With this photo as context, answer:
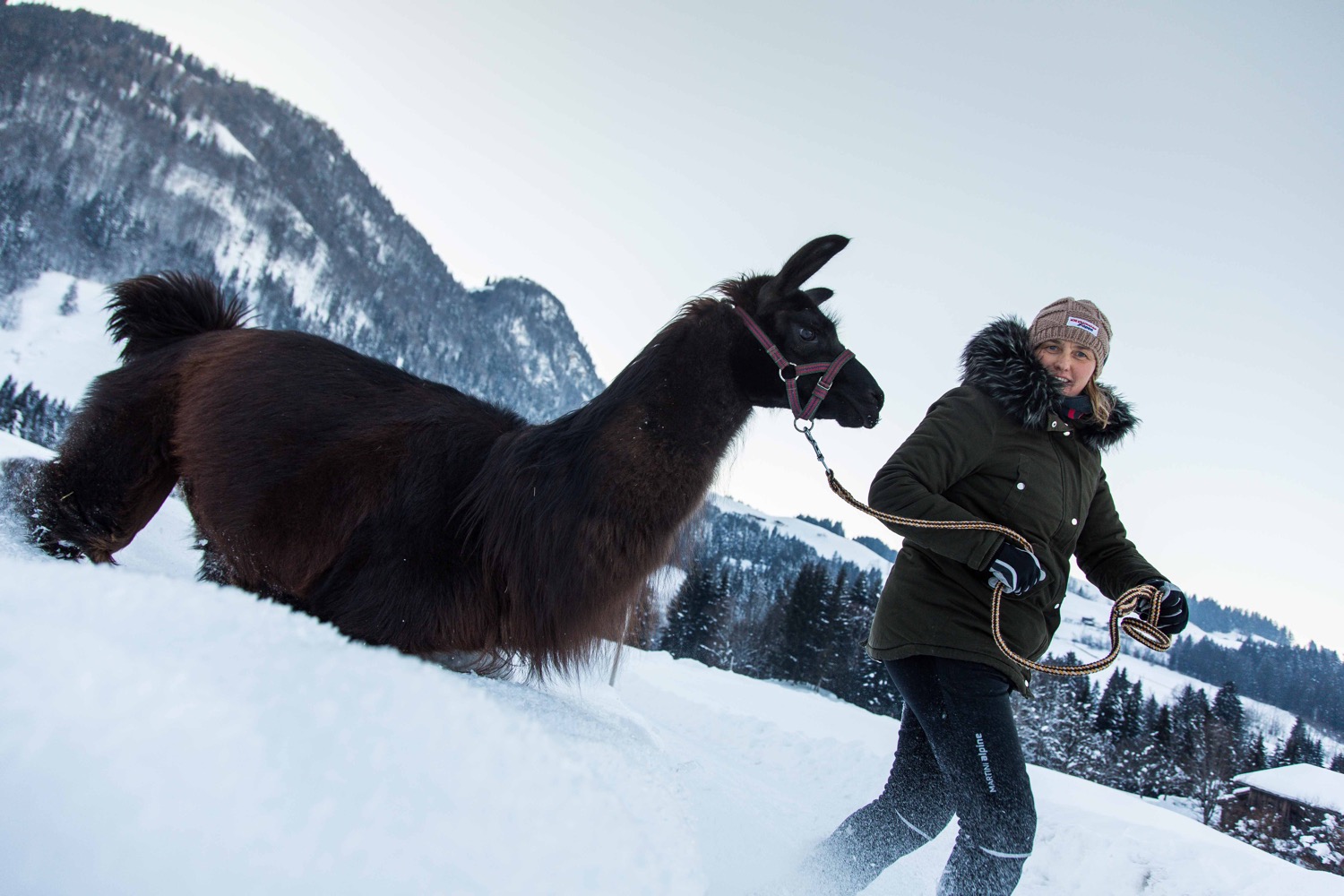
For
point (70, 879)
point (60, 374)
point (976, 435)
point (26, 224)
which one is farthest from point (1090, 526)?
point (26, 224)

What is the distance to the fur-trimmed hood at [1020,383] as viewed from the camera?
8.04ft

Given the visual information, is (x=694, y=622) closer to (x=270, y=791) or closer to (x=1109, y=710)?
(x=1109, y=710)

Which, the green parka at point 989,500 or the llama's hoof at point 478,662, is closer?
the green parka at point 989,500

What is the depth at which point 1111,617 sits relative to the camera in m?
2.41

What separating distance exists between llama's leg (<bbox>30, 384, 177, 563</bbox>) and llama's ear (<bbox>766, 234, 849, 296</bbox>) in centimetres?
308

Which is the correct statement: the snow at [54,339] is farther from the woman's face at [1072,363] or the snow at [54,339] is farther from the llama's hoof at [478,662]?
the woman's face at [1072,363]

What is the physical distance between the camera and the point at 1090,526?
2.74 meters

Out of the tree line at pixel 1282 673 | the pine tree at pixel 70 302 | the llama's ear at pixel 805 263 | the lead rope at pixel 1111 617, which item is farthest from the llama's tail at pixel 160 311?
the tree line at pixel 1282 673

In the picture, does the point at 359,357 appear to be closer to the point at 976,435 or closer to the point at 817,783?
the point at 976,435

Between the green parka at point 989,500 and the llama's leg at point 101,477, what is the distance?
343cm

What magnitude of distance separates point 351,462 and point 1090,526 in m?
3.07

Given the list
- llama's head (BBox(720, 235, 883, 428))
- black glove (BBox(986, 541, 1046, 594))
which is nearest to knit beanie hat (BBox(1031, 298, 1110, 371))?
llama's head (BBox(720, 235, 883, 428))

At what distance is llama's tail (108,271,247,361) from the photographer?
393 cm

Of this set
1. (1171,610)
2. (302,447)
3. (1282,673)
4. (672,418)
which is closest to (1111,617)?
(1171,610)
